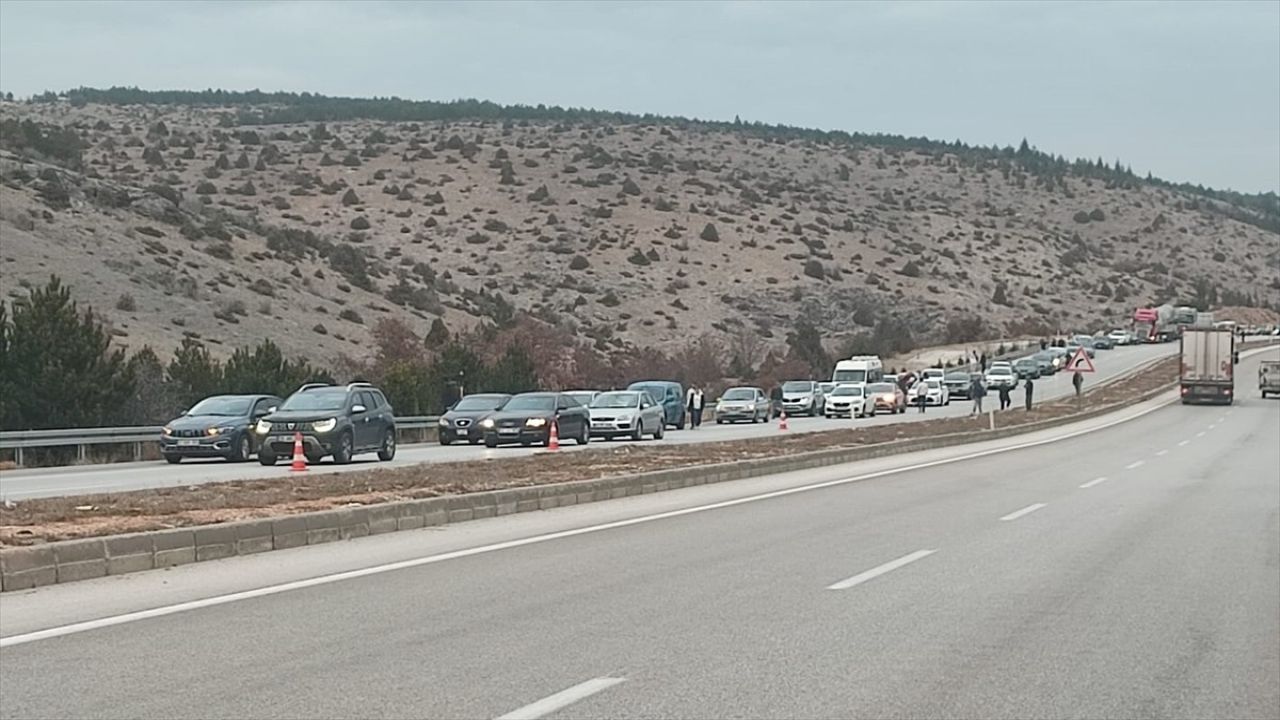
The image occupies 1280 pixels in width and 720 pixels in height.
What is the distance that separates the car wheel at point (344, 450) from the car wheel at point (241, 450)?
107 inches

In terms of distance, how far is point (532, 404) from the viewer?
130 feet

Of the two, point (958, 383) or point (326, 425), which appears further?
point (958, 383)

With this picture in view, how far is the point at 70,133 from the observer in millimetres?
92188

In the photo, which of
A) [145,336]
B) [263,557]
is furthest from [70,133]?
[263,557]

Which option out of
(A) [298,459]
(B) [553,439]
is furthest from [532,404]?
(A) [298,459]

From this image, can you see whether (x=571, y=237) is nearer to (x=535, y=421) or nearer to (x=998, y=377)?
(x=998, y=377)

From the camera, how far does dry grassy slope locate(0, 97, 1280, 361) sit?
6319cm

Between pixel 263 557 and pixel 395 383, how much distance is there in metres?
33.4

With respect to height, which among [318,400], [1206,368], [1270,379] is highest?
[318,400]

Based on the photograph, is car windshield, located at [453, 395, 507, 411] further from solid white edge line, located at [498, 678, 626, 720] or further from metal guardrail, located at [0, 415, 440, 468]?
solid white edge line, located at [498, 678, 626, 720]

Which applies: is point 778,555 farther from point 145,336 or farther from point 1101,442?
→ point 145,336

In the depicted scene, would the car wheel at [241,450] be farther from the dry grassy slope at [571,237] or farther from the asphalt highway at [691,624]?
the dry grassy slope at [571,237]

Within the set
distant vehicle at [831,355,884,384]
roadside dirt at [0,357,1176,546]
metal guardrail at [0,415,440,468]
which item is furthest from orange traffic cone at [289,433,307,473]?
distant vehicle at [831,355,884,384]

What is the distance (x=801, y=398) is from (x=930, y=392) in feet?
42.1
